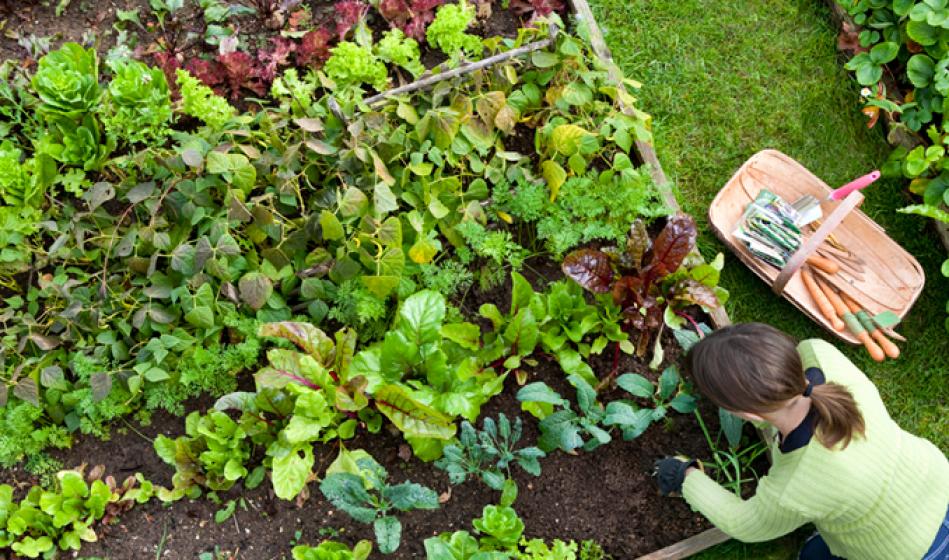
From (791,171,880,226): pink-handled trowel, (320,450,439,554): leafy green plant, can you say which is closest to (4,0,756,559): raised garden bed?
(320,450,439,554): leafy green plant

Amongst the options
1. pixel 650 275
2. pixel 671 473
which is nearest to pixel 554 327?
pixel 650 275

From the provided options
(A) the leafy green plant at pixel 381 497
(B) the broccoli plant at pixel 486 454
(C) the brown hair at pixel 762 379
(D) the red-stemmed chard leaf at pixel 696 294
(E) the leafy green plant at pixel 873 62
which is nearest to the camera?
(C) the brown hair at pixel 762 379

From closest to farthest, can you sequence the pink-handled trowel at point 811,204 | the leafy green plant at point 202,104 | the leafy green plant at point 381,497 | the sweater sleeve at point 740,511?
the sweater sleeve at point 740,511 < the leafy green plant at point 381,497 < the leafy green plant at point 202,104 < the pink-handled trowel at point 811,204

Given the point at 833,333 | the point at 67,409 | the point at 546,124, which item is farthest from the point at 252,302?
the point at 833,333

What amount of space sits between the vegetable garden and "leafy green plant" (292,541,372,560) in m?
0.01

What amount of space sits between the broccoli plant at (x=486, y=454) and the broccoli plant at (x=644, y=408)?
312 millimetres

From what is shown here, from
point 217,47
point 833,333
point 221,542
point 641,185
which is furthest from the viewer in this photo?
point 217,47

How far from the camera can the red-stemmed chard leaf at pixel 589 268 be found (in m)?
3.06

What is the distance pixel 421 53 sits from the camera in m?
3.78

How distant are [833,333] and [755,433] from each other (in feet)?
2.07

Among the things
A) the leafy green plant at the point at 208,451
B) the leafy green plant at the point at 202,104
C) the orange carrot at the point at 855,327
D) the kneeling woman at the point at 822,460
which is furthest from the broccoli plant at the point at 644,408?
the leafy green plant at the point at 202,104

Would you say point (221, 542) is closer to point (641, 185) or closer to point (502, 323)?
point (502, 323)

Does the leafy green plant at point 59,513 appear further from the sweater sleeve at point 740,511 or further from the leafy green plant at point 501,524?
the sweater sleeve at point 740,511

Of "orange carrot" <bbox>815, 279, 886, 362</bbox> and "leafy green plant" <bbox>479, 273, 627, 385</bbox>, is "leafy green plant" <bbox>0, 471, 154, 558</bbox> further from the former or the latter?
"orange carrot" <bbox>815, 279, 886, 362</bbox>
